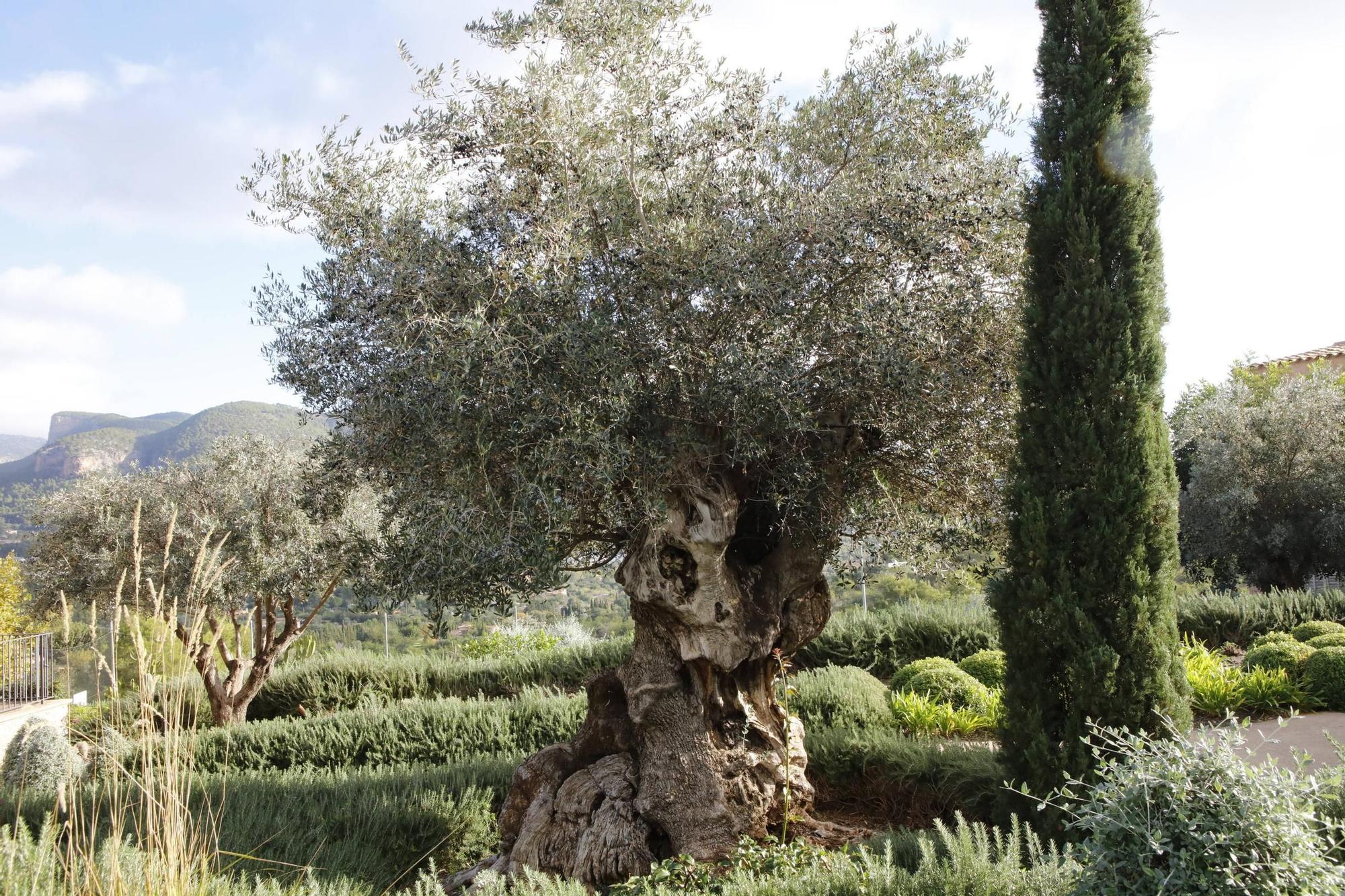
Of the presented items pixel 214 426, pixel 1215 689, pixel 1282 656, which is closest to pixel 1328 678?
pixel 1282 656

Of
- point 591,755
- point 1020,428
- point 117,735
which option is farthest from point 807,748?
point 117,735

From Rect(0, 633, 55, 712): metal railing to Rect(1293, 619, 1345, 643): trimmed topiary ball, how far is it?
18219 mm

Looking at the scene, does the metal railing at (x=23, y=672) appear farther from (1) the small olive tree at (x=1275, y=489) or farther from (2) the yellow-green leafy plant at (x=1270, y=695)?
(1) the small olive tree at (x=1275, y=489)

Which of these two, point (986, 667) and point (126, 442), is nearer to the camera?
point (986, 667)

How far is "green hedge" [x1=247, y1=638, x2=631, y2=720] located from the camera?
1093cm

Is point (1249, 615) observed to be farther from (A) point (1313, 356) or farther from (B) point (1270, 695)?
(A) point (1313, 356)

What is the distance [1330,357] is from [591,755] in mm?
25463

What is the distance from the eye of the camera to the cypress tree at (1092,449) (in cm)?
468

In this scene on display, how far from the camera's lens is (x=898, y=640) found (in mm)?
10812

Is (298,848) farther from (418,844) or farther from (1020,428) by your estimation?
(1020,428)

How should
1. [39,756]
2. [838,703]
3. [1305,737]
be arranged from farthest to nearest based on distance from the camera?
[39,756], [838,703], [1305,737]

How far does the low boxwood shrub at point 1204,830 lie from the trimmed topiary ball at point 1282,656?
671cm

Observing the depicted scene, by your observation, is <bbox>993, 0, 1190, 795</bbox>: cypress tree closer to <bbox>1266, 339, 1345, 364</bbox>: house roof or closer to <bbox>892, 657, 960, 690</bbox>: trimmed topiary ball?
<bbox>892, 657, 960, 690</bbox>: trimmed topiary ball

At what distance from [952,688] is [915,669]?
628 mm
